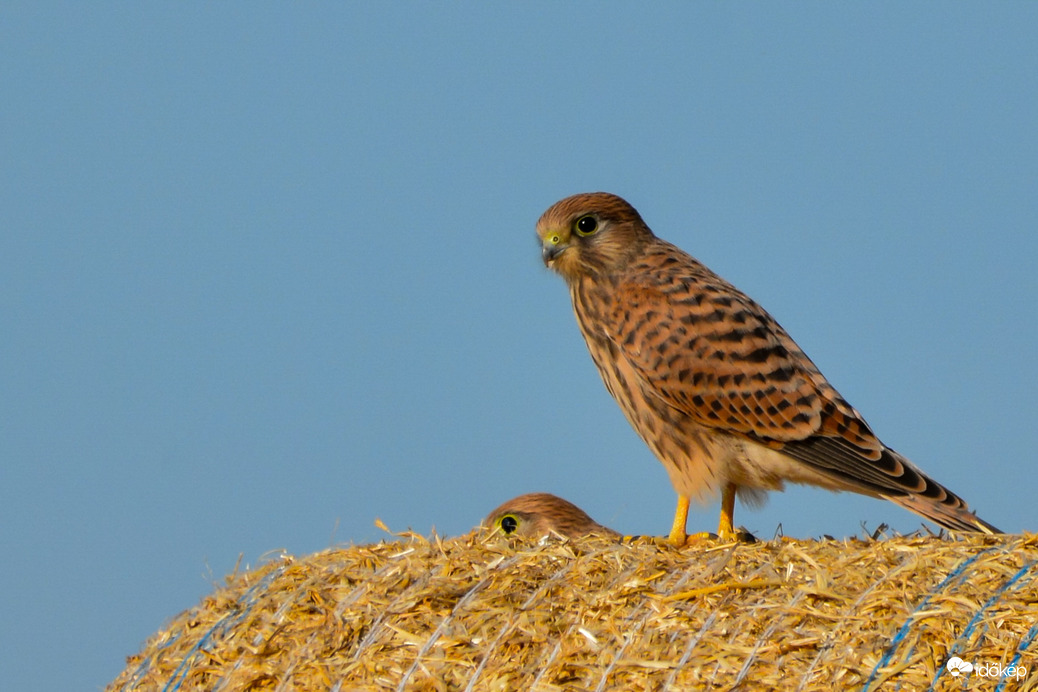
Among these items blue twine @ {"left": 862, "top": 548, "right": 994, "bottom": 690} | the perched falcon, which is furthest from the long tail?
the perched falcon

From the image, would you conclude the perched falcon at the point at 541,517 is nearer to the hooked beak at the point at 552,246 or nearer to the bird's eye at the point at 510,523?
the bird's eye at the point at 510,523

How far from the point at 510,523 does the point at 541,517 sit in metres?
0.20

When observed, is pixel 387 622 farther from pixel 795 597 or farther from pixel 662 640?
pixel 795 597

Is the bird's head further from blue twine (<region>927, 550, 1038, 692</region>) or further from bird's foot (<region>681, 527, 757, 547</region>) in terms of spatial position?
blue twine (<region>927, 550, 1038, 692</region>)

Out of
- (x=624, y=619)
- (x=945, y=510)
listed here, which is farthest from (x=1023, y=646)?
(x=945, y=510)

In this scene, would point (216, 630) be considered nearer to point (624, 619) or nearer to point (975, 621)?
point (624, 619)

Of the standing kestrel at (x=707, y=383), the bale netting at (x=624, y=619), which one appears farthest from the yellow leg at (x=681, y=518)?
the bale netting at (x=624, y=619)

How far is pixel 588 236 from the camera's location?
6.99 meters

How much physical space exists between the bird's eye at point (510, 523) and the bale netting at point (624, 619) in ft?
4.76

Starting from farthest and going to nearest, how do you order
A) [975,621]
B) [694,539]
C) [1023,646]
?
[694,539], [975,621], [1023,646]

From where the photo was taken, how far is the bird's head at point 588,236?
6.95 metres

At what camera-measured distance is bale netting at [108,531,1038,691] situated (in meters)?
4.44

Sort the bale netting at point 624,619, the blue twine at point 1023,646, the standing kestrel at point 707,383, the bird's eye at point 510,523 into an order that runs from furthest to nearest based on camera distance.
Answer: the bird's eye at point 510,523, the standing kestrel at point 707,383, the bale netting at point 624,619, the blue twine at point 1023,646

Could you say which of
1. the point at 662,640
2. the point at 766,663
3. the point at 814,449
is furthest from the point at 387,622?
the point at 814,449
